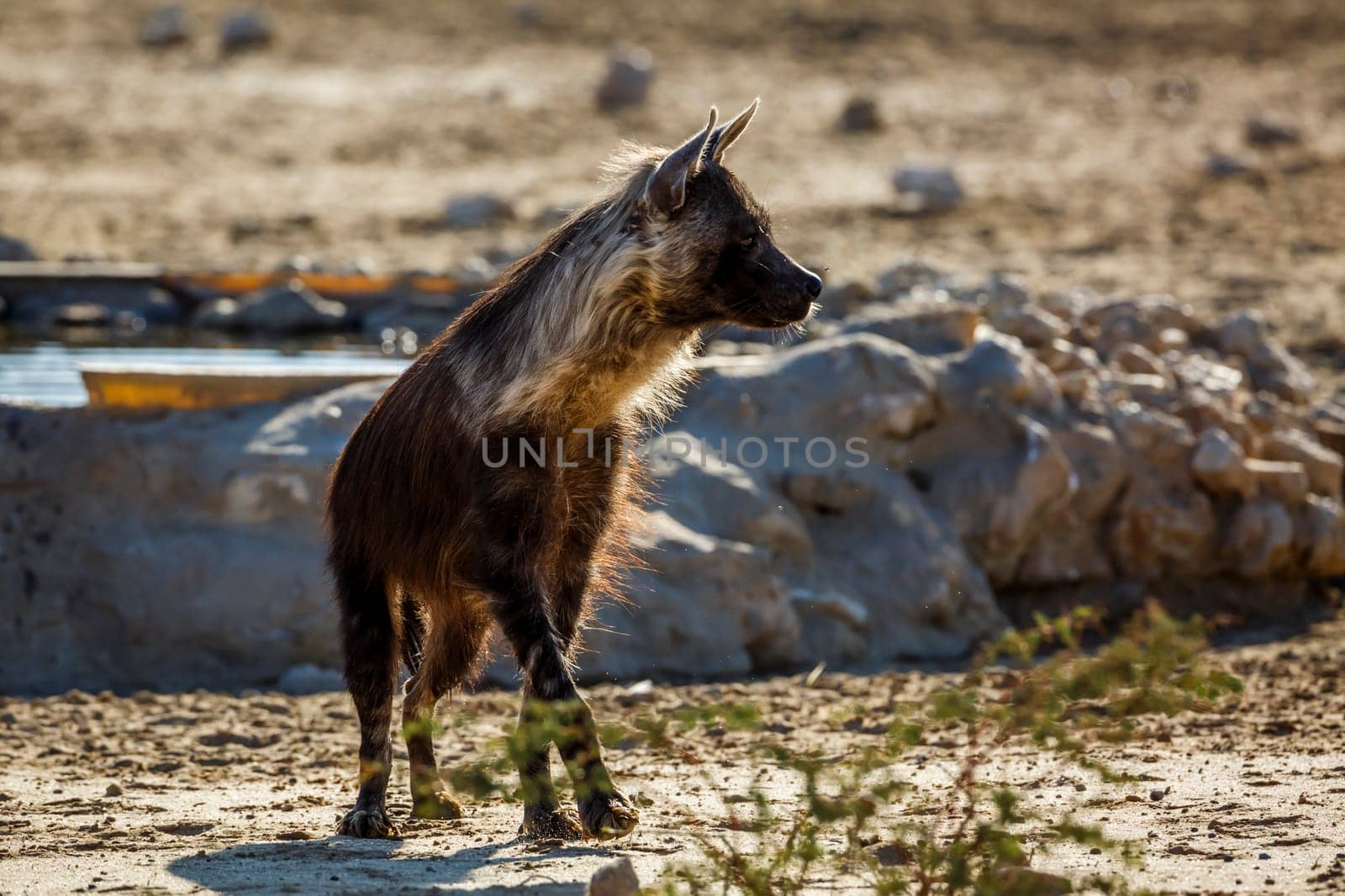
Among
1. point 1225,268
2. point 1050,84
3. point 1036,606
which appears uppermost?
point 1050,84

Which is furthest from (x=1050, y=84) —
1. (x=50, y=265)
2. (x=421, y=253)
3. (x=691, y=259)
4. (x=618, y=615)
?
(x=691, y=259)

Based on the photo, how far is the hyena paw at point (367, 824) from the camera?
14.9ft

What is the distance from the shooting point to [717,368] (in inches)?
284

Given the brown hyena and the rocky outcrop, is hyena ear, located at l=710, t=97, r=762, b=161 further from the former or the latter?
the rocky outcrop

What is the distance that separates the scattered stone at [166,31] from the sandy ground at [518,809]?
48.1 feet

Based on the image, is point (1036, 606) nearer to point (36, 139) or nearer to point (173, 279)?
point (173, 279)

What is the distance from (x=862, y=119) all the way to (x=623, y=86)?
96.5 inches

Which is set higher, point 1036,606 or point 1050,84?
point 1050,84

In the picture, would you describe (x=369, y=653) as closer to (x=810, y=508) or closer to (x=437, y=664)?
(x=437, y=664)

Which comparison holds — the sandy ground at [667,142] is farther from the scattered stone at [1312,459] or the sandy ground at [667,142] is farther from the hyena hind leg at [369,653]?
the scattered stone at [1312,459]

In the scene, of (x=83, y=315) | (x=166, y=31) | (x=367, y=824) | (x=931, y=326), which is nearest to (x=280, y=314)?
(x=83, y=315)

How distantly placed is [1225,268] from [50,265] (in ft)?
25.0

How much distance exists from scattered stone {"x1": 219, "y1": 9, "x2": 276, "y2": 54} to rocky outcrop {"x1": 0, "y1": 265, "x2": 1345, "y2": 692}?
13.0m

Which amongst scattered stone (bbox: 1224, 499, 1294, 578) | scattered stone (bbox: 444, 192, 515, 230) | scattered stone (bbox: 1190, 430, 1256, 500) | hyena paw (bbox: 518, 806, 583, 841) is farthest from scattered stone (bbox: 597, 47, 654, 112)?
hyena paw (bbox: 518, 806, 583, 841)
